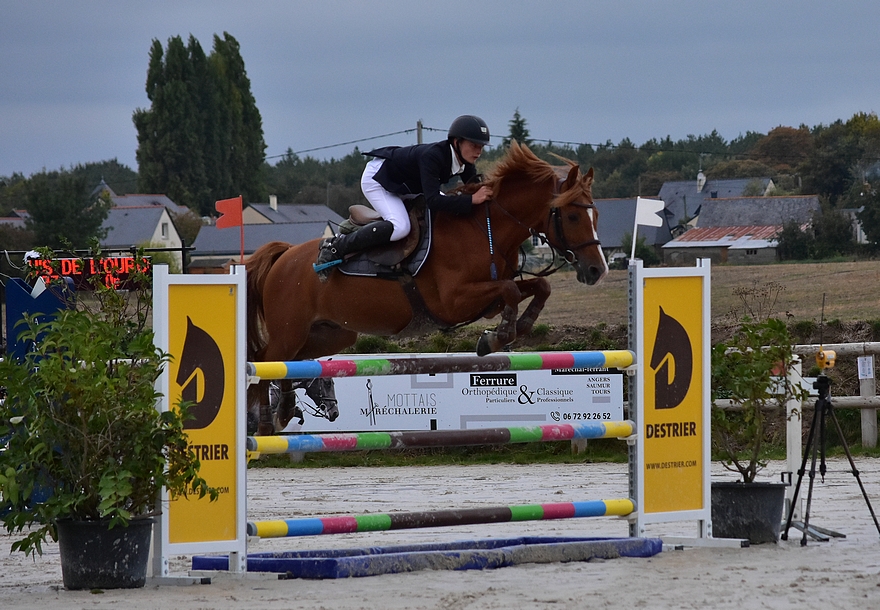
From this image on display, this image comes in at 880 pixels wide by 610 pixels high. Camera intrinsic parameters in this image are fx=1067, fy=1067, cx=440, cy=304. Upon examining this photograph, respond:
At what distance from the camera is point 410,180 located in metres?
5.12

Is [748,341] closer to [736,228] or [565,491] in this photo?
[565,491]

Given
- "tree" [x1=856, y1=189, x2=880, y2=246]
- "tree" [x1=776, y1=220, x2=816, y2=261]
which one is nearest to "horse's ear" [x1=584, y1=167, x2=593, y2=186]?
"tree" [x1=856, y1=189, x2=880, y2=246]

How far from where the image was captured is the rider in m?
4.81

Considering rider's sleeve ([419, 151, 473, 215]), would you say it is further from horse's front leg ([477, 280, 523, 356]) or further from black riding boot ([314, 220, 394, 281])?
horse's front leg ([477, 280, 523, 356])

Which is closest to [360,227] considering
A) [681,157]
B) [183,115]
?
[183,115]

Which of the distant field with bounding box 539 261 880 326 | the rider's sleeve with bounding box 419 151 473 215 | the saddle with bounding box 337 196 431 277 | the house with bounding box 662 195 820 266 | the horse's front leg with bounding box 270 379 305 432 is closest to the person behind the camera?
the rider's sleeve with bounding box 419 151 473 215

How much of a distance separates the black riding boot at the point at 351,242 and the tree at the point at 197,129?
46.7 metres

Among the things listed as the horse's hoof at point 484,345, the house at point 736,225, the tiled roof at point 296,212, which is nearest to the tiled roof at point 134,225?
the tiled roof at point 296,212

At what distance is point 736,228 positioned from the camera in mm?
34094

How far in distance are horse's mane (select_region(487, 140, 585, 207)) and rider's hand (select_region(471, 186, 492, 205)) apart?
0.18ft

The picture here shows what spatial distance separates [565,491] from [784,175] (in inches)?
1954

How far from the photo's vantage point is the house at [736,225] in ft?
96.9

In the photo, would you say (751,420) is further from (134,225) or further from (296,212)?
(296,212)

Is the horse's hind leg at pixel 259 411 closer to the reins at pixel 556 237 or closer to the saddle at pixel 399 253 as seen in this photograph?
the saddle at pixel 399 253
